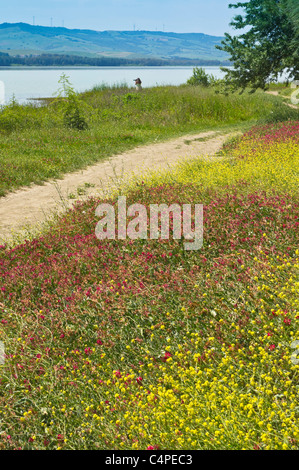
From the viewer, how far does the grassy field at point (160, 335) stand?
3.14 m

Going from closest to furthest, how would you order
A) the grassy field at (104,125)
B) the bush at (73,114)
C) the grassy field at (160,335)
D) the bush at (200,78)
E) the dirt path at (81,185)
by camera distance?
1. the grassy field at (160,335)
2. the dirt path at (81,185)
3. the grassy field at (104,125)
4. the bush at (73,114)
5. the bush at (200,78)

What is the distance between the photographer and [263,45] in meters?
17.0

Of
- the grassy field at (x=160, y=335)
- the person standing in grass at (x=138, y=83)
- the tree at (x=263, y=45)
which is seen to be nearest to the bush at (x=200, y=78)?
the person standing in grass at (x=138, y=83)

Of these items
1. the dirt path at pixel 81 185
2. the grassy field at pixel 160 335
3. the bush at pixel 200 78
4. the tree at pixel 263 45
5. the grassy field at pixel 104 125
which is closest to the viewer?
the grassy field at pixel 160 335

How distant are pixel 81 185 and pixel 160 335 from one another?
26.5ft

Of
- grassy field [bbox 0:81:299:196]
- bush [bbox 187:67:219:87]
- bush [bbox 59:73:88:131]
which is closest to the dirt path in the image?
grassy field [bbox 0:81:299:196]

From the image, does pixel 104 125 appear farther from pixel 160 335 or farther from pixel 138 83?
pixel 160 335

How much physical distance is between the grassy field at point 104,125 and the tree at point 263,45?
222 centimetres

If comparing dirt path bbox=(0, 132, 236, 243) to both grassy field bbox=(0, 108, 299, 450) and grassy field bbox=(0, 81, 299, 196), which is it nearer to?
grassy field bbox=(0, 81, 299, 196)

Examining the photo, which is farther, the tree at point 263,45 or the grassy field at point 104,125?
the tree at point 263,45

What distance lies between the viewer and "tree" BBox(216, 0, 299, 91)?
16.4 meters

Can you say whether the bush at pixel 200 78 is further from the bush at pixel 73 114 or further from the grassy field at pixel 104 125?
the bush at pixel 73 114

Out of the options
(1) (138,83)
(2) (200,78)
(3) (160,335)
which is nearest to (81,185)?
(3) (160,335)

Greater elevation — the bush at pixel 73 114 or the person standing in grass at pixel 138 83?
the person standing in grass at pixel 138 83
